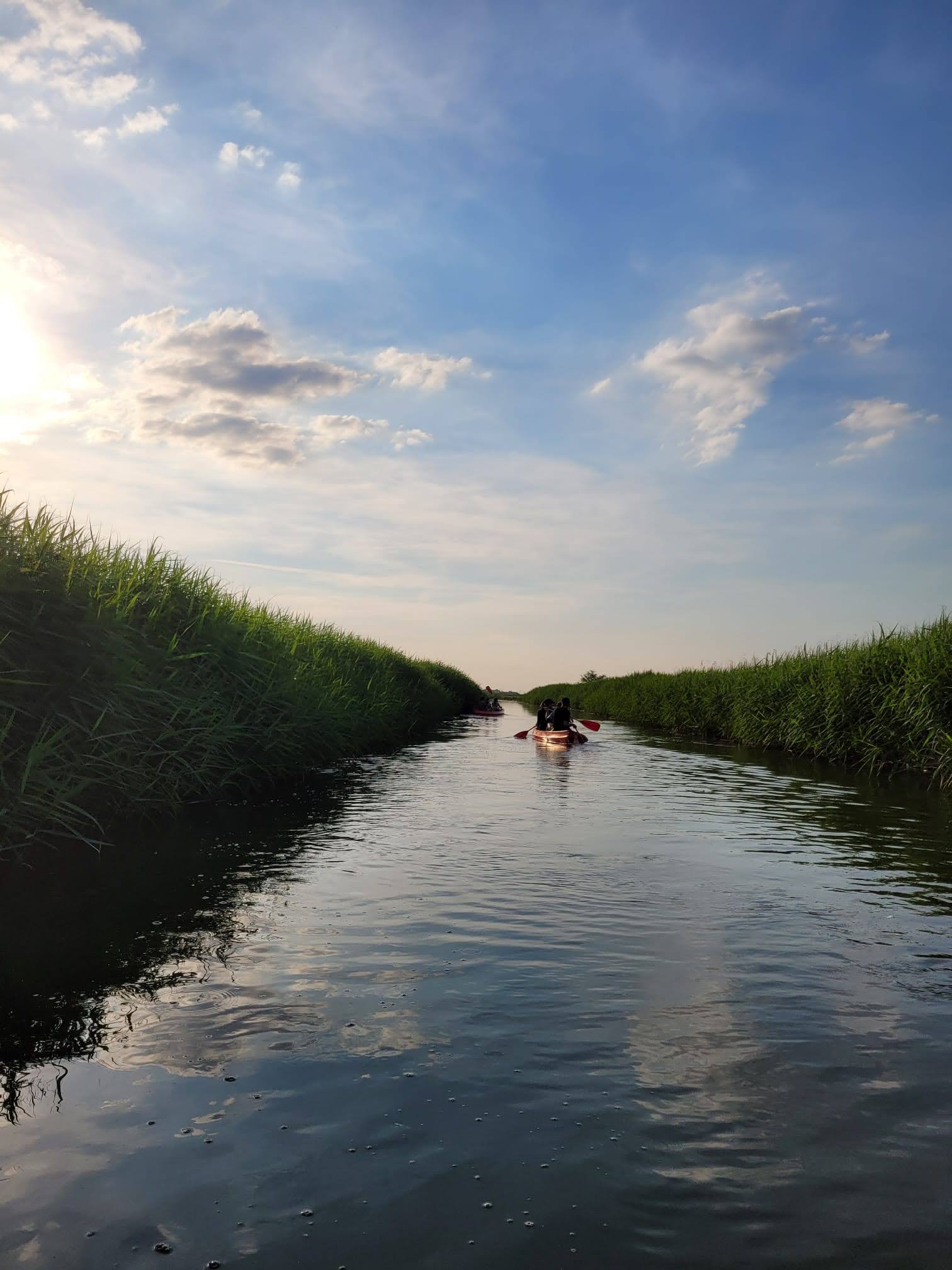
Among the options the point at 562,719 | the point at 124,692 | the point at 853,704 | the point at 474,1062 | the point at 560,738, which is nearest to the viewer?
the point at 474,1062

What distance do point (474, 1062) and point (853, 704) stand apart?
16.9 m

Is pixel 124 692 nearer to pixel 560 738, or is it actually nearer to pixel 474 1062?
pixel 474 1062

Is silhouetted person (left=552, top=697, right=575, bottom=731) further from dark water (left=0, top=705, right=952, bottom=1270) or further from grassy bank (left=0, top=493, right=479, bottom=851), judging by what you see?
dark water (left=0, top=705, right=952, bottom=1270)

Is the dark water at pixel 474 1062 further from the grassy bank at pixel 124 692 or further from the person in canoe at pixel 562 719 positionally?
the person in canoe at pixel 562 719

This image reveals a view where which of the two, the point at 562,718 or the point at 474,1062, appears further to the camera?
the point at 562,718

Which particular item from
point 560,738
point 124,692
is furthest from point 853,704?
point 124,692

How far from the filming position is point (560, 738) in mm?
23375

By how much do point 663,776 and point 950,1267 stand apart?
1438cm

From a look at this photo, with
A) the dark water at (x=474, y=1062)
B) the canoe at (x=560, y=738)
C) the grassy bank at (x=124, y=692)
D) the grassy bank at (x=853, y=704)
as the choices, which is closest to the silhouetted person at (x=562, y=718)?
the canoe at (x=560, y=738)

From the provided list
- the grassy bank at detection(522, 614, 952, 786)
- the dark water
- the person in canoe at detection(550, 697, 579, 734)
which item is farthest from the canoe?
the dark water

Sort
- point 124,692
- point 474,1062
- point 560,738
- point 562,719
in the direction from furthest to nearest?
point 562,719 → point 560,738 → point 124,692 → point 474,1062

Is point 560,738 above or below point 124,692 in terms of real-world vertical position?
below

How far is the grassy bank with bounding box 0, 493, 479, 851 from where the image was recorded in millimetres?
7758

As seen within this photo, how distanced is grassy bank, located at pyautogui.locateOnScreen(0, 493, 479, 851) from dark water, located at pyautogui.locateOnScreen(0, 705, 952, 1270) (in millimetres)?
850
